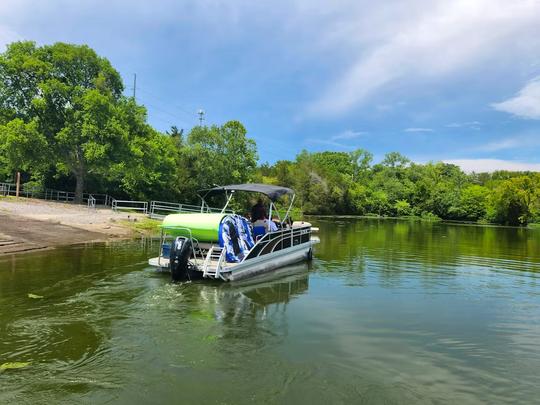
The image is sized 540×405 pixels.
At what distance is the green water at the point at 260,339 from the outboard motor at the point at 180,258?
40 centimetres

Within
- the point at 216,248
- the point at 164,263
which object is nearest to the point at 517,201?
the point at 216,248

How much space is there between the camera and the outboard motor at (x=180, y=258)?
40.5 feet

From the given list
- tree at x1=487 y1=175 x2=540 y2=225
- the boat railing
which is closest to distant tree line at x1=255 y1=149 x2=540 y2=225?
tree at x1=487 y1=175 x2=540 y2=225

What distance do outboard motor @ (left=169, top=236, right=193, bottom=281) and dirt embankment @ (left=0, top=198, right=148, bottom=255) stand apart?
7.68m

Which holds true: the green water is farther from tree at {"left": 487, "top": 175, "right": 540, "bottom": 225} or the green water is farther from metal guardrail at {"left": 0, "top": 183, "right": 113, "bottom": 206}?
tree at {"left": 487, "top": 175, "right": 540, "bottom": 225}

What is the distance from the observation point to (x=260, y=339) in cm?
814

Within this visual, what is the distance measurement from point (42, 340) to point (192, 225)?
20.6 feet

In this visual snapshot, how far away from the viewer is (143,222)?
30359 mm

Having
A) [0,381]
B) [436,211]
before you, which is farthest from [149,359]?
[436,211]

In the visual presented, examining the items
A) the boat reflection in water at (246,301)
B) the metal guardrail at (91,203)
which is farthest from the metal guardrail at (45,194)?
the boat reflection in water at (246,301)

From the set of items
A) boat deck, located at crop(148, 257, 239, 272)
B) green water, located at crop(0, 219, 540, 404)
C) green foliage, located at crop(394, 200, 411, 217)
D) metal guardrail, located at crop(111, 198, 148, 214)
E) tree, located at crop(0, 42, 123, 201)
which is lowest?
green water, located at crop(0, 219, 540, 404)

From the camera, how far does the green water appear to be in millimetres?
5992

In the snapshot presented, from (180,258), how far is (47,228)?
13404 mm

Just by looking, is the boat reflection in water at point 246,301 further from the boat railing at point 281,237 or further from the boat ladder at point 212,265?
the boat railing at point 281,237
